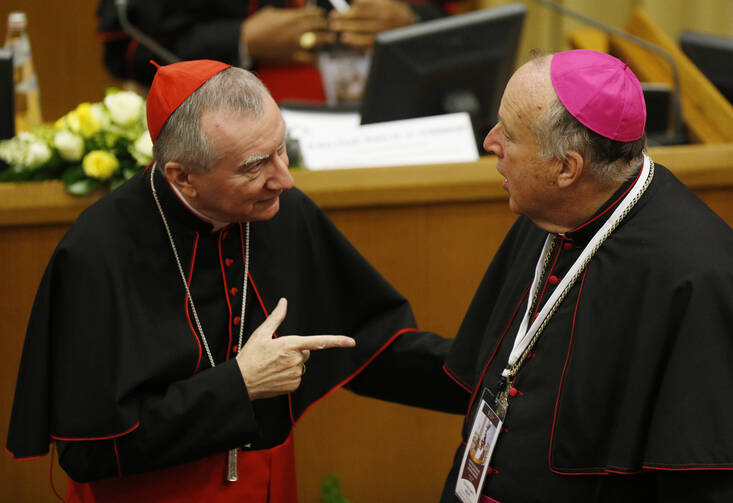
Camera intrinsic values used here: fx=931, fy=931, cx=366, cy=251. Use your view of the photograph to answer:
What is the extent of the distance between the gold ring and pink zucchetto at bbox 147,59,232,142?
242 cm

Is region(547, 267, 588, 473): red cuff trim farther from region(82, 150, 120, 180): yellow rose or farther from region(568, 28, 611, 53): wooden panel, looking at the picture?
region(568, 28, 611, 53): wooden panel

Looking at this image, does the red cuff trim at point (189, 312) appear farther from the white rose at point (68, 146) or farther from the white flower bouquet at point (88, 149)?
the white rose at point (68, 146)

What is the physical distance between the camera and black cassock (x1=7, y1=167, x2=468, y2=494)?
199 centimetres

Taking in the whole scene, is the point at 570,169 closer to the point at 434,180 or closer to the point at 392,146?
the point at 434,180

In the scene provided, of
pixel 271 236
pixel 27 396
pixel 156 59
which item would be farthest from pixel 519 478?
pixel 156 59

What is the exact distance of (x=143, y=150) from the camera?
270cm

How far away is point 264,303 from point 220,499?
471mm

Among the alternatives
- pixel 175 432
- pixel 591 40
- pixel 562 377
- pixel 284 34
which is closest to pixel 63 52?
pixel 284 34

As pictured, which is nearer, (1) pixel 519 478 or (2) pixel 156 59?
(1) pixel 519 478

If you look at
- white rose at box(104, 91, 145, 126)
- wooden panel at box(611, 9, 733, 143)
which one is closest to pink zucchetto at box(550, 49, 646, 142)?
white rose at box(104, 91, 145, 126)

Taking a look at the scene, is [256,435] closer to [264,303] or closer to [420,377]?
[264,303]

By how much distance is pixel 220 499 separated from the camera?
7.17 ft

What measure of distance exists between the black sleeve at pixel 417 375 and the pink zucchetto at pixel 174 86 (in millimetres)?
857

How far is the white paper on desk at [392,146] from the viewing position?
2953mm
